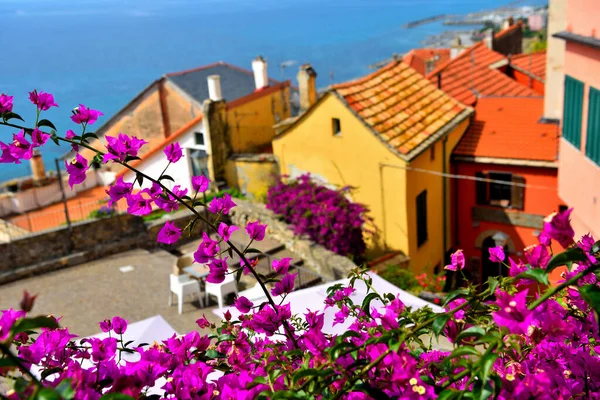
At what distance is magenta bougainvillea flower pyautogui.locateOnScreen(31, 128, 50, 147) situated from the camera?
2.72 m

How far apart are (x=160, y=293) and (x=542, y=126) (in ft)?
35.5

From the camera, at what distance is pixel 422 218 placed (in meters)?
15.9

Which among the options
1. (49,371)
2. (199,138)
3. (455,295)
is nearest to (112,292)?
(199,138)

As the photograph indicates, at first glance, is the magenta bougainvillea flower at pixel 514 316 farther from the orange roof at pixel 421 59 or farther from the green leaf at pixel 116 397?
the orange roof at pixel 421 59

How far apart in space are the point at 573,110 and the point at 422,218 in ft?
18.2

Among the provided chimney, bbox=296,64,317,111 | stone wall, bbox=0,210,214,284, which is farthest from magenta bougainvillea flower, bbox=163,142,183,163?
chimney, bbox=296,64,317,111

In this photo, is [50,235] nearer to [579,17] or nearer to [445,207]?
[445,207]

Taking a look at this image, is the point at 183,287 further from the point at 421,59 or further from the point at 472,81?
the point at 421,59

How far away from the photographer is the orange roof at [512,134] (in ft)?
54.4

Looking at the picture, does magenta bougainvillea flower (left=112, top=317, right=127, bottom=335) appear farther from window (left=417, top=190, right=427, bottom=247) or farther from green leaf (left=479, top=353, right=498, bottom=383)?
window (left=417, top=190, right=427, bottom=247)

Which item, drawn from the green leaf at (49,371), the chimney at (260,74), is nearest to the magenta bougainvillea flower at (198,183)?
the green leaf at (49,371)

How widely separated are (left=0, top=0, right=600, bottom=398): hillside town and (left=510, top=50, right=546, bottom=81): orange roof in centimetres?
318

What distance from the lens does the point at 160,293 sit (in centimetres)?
1305

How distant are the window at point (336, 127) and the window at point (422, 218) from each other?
248 centimetres
